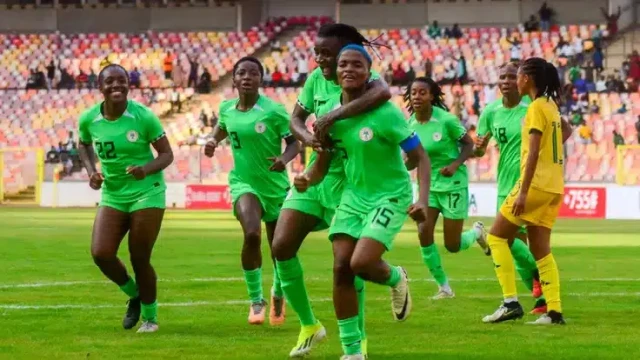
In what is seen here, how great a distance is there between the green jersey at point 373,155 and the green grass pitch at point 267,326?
1.35 m

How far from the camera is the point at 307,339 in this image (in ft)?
34.4

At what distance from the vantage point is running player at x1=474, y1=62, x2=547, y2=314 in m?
14.3

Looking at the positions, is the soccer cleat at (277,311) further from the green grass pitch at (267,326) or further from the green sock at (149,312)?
the green sock at (149,312)

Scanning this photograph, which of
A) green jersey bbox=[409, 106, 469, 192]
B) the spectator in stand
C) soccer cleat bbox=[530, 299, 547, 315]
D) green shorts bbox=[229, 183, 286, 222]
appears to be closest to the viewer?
green shorts bbox=[229, 183, 286, 222]

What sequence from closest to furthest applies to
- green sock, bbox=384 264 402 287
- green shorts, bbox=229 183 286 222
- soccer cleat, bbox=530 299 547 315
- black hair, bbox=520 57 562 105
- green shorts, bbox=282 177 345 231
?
green sock, bbox=384 264 402 287
green shorts, bbox=282 177 345 231
black hair, bbox=520 57 562 105
green shorts, bbox=229 183 286 222
soccer cleat, bbox=530 299 547 315

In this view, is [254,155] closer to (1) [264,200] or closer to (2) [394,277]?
(1) [264,200]

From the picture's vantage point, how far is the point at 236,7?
6372 cm

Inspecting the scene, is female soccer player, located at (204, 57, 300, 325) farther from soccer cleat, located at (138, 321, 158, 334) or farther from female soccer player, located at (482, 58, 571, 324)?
female soccer player, located at (482, 58, 571, 324)

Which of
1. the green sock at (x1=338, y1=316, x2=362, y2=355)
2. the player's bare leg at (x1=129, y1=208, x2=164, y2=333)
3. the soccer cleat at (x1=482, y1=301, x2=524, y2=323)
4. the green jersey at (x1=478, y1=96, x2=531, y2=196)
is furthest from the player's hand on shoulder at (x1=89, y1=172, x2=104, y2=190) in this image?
the green jersey at (x1=478, y1=96, x2=531, y2=196)

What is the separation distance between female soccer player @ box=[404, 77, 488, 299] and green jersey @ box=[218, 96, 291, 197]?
114 inches

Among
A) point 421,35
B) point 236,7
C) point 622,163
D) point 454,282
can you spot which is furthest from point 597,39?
point 454,282

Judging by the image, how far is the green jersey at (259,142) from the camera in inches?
525

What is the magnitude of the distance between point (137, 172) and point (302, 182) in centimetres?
252

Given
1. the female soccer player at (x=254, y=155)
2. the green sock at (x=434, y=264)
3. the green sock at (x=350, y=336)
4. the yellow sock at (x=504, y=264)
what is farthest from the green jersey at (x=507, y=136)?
the green sock at (x=350, y=336)
